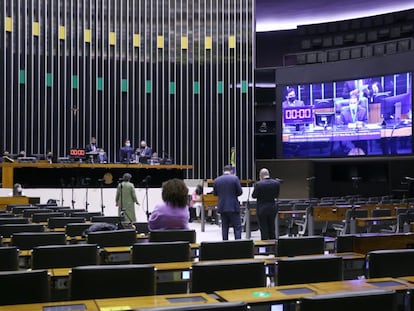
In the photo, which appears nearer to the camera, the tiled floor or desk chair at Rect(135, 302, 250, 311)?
desk chair at Rect(135, 302, 250, 311)

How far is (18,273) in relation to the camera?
3154 mm

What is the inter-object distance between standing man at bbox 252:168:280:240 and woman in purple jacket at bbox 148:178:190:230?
2959 mm

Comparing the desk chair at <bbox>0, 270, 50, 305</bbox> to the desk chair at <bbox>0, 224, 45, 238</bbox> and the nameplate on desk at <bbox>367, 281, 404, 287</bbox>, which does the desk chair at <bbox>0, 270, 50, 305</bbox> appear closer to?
the nameplate on desk at <bbox>367, 281, 404, 287</bbox>

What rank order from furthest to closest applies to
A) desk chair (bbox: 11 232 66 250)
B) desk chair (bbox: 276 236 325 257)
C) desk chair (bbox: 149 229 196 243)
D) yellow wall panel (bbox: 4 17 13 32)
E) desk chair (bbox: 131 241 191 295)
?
1. yellow wall panel (bbox: 4 17 13 32)
2. desk chair (bbox: 149 229 196 243)
3. desk chair (bbox: 11 232 66 250)
4. desk chair (bbox: 276 236 325 257)
5. desk chair (bbox: 131 241 191 295)

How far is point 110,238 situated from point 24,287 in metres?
2.41

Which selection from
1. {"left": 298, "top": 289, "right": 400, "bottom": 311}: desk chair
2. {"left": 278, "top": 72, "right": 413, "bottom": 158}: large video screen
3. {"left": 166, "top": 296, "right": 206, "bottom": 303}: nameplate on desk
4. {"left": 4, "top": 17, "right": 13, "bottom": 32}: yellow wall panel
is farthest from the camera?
{"left": 4, "top": 17, "right": 13, "bottom": 32}: yellow wall panel

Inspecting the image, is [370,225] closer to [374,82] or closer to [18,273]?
[18,273]

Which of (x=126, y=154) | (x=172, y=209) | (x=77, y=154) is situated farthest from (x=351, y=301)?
(x=126, y=154)

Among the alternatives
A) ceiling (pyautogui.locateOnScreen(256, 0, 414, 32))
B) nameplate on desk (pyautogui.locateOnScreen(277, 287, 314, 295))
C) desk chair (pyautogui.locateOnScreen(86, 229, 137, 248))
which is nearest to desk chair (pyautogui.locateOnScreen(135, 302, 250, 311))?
nameplate on desk (pyautogui.locateOnScreen(277, 287, 314, 295))

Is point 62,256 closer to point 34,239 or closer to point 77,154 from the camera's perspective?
point 34,239

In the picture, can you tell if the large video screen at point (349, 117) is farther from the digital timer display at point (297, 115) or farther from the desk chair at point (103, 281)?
the desk chair at point (103, 281)

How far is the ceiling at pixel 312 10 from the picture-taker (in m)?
22.9

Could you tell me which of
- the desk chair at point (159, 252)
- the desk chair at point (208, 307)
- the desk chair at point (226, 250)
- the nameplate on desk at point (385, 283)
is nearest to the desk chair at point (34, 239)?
the desk chair at point (159, 252)

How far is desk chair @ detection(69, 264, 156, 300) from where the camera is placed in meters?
3.22
